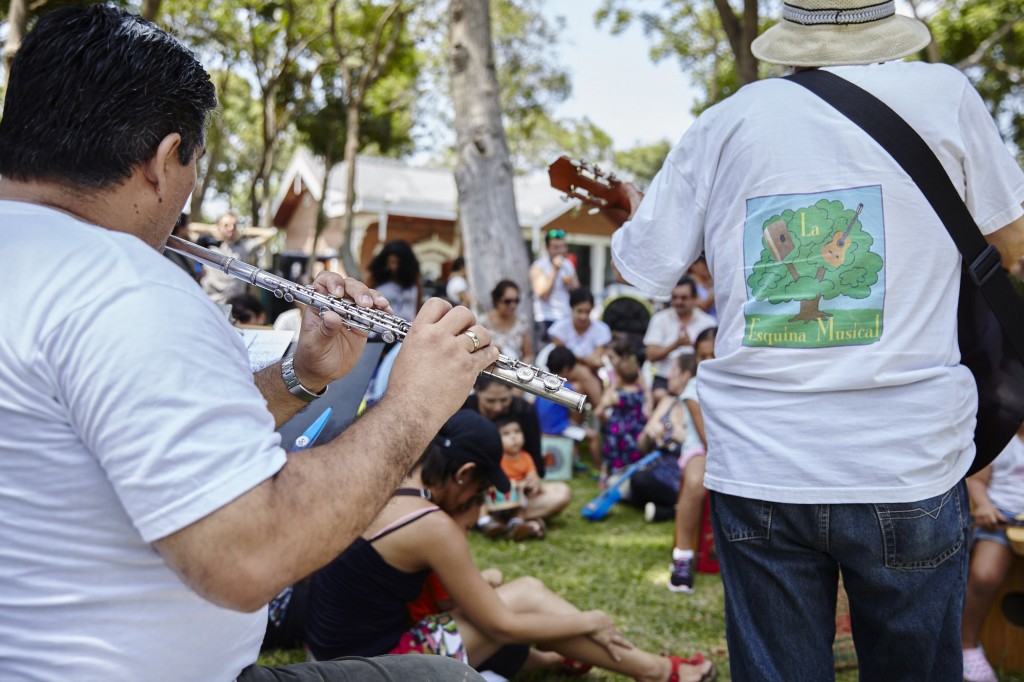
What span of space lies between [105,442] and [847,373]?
147cm

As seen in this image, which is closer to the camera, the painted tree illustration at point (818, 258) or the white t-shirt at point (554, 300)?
the painted tree illustration at point (818, 258)

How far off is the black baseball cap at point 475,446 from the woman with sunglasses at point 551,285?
20.2 feet

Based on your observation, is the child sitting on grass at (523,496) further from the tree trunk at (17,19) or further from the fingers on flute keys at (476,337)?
the fingers on flute keys at (476,337)

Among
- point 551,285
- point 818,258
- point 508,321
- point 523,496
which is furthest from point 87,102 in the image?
point 551,285

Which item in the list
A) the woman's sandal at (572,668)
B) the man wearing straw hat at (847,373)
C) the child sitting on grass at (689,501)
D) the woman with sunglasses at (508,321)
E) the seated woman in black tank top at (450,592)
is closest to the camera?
the man wearing straw hat at (847,373)

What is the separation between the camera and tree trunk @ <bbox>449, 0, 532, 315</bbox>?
797cm

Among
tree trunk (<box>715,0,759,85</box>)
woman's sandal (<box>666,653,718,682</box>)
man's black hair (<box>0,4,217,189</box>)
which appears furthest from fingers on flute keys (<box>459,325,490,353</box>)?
tree trunk (<box>715,0,759,85</box>)

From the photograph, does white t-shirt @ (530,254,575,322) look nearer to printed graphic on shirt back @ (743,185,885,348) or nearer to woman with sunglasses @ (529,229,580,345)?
woman with sunglasses @ (529,229,580,345)

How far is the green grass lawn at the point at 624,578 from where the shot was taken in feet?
13.7

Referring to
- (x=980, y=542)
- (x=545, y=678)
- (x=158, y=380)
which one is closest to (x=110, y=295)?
(x=158, y=380)

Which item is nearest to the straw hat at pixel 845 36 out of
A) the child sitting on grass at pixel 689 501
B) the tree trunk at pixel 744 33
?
the child sitting on grass at pixel 689 501

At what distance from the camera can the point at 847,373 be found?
6.29ft

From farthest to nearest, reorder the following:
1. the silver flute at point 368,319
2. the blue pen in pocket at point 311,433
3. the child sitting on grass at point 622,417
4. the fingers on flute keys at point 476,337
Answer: the child sitting on grass at point 622,417
the blue pen in pocket at point 311,433
the silver flute at point 368,319
the fingers on flute keys at point 476,337

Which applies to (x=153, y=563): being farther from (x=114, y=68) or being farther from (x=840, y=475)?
(x=840, y=475)
